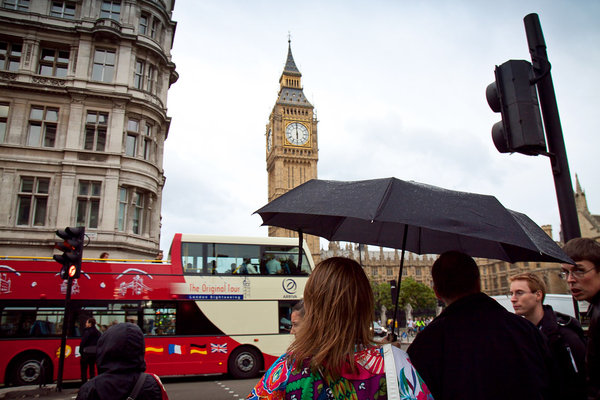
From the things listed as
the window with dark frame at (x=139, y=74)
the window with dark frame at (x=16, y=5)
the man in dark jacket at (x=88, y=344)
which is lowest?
the man in dark jacket at (x=88, y=344)

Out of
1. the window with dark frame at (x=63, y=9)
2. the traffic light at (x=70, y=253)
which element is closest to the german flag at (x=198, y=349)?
the traffic light at (x=70, y=253)

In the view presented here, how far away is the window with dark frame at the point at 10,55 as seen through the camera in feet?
60.4

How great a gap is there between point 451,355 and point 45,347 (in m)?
12.9

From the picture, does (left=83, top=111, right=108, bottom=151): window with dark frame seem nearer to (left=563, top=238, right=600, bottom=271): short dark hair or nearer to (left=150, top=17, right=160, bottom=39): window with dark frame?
(left=150, top=17, right=160, bottom=39): window with dark frame

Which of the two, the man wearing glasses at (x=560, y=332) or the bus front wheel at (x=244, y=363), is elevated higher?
the man wearing glasses at (x=560, y=332)

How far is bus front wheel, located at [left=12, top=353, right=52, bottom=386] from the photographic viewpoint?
11516 millimetres

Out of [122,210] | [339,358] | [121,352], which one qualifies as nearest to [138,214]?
[122,210]

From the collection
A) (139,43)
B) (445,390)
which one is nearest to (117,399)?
(445,390)

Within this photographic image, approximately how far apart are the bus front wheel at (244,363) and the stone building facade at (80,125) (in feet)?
24.4

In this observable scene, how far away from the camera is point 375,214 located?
82.9 inches

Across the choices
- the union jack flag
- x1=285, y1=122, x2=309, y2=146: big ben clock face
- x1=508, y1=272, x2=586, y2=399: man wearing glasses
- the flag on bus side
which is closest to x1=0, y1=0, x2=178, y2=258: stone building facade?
the flag on bus side

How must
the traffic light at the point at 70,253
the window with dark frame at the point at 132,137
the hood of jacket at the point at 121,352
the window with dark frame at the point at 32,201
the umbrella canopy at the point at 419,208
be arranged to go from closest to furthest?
the umbrella canopy at the point at 419,208
the hood of jacket at the point at 121,352
the traffic light at the point at 70,253
the window with dark frame at the point at 32,201
the window with dark frame at the point at 132,137

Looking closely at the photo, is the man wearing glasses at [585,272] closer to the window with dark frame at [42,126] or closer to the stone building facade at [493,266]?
the window with dark frame at [42,126]

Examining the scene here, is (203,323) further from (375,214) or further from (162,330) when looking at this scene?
(375,214)
